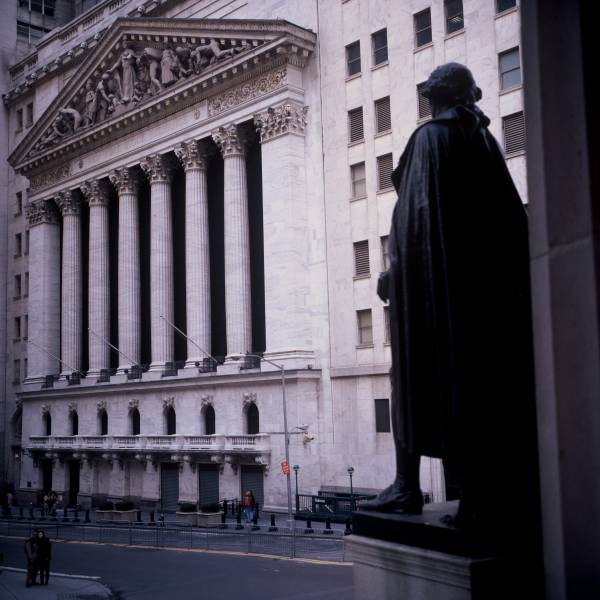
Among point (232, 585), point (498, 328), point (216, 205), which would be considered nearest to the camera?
point (498, 328)

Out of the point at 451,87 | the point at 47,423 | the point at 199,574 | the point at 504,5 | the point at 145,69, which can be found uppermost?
the point at 145,69

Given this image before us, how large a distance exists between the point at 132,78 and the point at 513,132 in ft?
97.4

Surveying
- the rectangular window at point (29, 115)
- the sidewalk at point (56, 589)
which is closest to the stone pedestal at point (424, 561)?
the sidewalk at point (56, 589)

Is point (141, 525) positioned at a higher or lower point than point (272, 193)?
lower

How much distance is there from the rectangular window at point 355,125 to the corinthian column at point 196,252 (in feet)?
39.5

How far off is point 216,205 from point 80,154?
15076mm

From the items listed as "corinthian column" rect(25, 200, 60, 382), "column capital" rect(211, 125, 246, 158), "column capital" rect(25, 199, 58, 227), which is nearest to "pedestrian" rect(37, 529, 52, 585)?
"column capital" rect(211, 125, 246, 158)

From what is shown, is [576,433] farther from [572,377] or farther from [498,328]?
[498,328]

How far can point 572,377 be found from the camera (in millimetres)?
4758

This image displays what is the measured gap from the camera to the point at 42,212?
65938 mm

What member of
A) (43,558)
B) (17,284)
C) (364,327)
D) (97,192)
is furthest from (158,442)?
(17,284)

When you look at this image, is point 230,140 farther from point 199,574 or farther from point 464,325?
point 464,325

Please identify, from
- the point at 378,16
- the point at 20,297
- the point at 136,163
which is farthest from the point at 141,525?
the point at 20,297

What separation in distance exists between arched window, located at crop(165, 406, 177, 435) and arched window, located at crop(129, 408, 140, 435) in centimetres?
353
